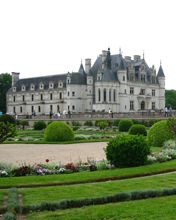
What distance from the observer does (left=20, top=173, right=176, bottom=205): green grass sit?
10664 mm

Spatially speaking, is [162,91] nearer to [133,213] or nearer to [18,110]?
[18,110]

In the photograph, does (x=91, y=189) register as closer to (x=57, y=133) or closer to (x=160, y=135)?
(x=160, y=135)

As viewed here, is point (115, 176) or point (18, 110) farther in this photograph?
point (18, 110)

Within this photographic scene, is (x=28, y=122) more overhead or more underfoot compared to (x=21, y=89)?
more underfoot

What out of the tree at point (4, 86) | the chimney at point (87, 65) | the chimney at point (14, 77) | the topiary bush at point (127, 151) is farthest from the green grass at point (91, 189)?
the tree at point (4, 86)

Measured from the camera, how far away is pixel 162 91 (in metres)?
91.9

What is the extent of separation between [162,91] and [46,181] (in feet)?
264

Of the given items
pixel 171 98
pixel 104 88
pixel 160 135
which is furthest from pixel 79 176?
pixel 171 98

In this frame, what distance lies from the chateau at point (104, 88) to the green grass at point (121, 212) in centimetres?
7086

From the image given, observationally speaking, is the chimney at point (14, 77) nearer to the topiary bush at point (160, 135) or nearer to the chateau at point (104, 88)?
the chateau at point (104, 88)

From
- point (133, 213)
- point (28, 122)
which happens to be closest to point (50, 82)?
point (28, 122)

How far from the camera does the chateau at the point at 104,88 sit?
82.2 metres

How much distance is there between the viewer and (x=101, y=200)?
1016cm

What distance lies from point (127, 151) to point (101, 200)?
6.03 m
